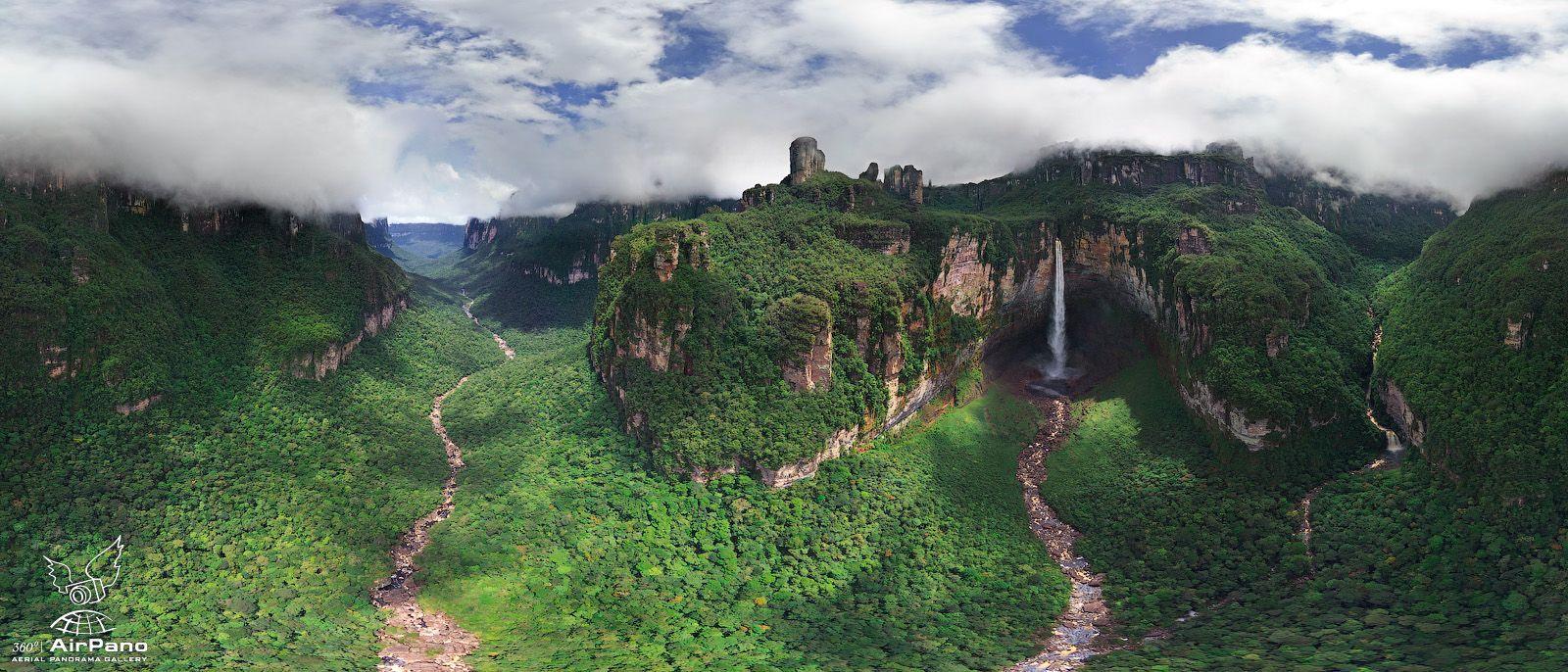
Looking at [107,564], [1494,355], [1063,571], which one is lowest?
[1063,571]

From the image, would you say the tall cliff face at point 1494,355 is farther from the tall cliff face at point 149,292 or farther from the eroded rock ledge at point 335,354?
the tall cliff face at point 149,292


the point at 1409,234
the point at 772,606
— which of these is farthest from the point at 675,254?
the point at 1409,234

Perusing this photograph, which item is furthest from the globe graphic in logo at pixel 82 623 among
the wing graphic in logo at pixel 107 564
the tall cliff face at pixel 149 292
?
the tall cliff face at pixel 149 292

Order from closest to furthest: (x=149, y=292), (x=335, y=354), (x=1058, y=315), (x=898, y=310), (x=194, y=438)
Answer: (x=194, y=438) → (x=149, y=292) → (x=898, y=310) → (x=335, y=354) → (x=1058, y=315)

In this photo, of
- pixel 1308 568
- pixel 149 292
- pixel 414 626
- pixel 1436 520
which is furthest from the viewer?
pixel 149 292

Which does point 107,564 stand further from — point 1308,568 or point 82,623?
point 1308,568

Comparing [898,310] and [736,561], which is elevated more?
[898,310]

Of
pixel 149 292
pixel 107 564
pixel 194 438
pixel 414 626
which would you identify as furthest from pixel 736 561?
pixel 149 292

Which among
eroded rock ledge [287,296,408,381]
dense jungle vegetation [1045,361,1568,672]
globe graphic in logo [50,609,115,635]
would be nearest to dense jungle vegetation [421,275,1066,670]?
dense jungle vegetation [1045,361,1568,672]
